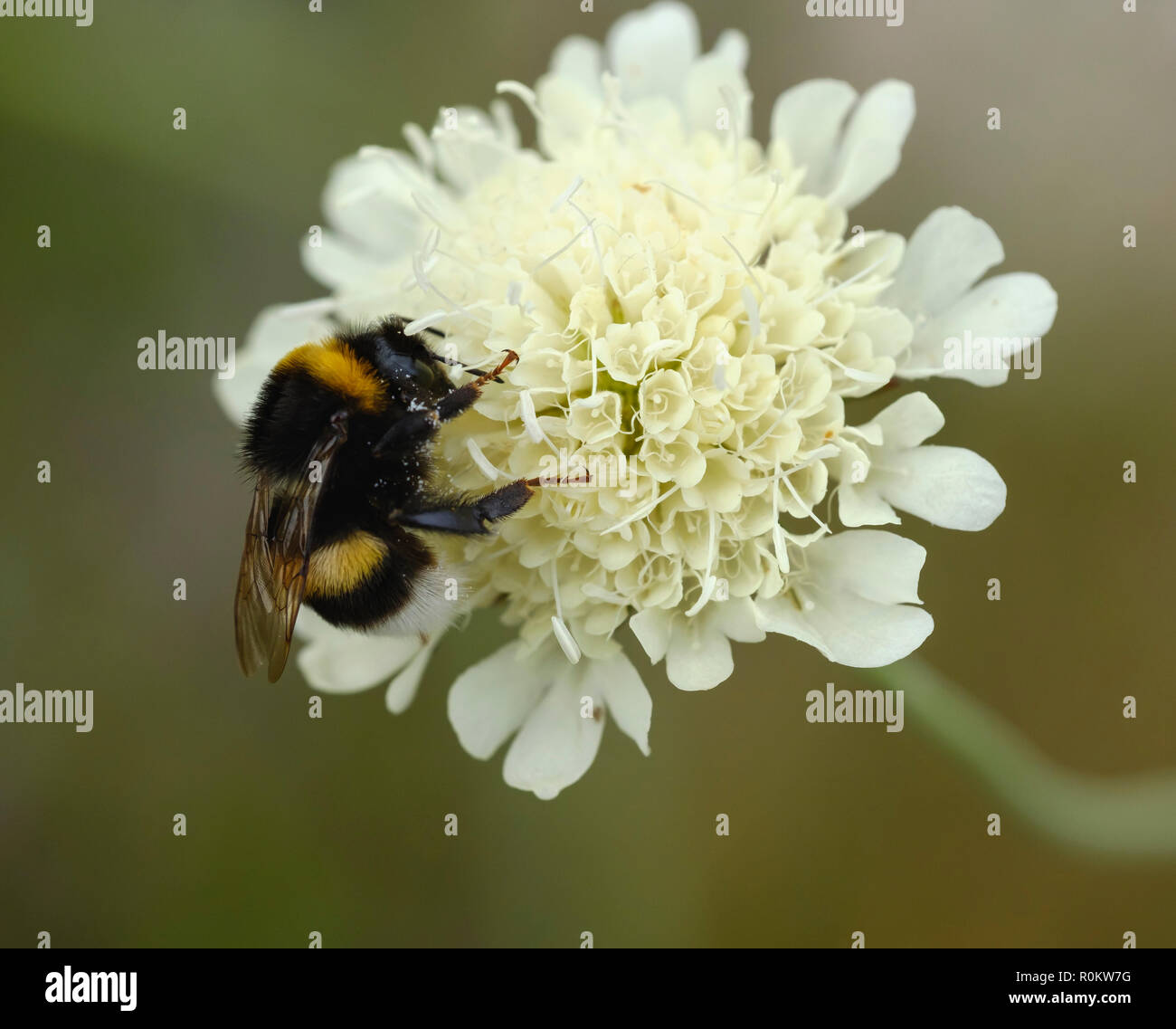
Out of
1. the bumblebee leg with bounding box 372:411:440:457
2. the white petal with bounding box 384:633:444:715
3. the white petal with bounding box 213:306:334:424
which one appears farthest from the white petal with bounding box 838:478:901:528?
the white petal with bounding box 213:306:334:424

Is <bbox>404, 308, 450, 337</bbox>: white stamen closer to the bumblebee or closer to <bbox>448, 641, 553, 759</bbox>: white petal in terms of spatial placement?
the bumblebee

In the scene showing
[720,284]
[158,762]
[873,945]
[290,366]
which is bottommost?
[873,945]

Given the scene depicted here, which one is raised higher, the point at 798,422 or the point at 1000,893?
the point at 798,422

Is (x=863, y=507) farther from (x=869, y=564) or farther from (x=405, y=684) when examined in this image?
(x=405, y=684)

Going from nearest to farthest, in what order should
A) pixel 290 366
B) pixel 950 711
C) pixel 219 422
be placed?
pixel 290 366, pixel 950 711, pixel 219 422

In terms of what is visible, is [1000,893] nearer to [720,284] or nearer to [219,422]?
[720,284]
